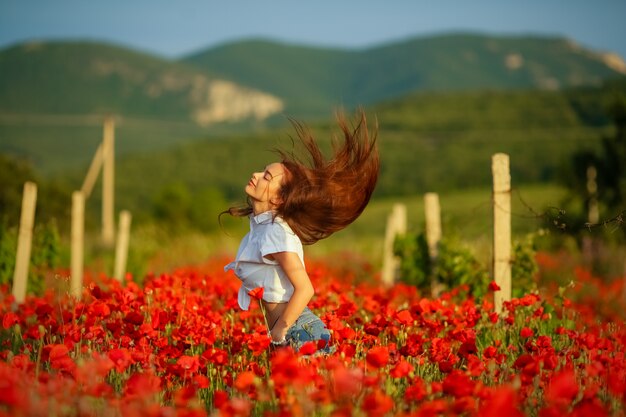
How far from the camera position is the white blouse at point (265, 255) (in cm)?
369

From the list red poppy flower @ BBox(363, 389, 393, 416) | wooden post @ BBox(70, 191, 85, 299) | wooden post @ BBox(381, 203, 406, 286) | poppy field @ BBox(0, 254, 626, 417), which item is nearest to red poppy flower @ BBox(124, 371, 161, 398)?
poppy field @ BBox(0, 254, 626, 417)

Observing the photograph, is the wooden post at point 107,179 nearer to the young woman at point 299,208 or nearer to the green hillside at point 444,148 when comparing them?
the young woman at point 299,208

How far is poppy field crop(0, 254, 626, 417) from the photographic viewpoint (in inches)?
92.4

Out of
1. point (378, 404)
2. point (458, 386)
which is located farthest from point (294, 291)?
point (378, 404)

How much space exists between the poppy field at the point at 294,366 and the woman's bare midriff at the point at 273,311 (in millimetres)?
178

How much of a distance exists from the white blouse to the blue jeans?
134 millimetres

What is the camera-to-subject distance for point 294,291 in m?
3.68

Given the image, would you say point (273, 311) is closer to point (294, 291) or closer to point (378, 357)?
point (294, 291)

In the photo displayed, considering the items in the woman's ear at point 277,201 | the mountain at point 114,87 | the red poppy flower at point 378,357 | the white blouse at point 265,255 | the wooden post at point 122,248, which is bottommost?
the wooden post at point 122,248

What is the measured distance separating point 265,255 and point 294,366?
1516 millimetres

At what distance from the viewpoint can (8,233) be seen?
9.03 metres

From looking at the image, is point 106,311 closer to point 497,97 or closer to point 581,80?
point 497,97

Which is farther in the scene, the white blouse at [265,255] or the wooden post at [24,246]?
the wooden post at [24,246]

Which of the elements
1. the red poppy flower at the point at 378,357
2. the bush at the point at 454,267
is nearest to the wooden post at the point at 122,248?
the bush at the point at 454,267
